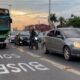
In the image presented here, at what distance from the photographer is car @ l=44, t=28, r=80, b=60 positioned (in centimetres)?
1542

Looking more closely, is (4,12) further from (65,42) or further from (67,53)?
(67,53)

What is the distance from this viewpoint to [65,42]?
52.9ft

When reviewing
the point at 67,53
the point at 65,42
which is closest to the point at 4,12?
the point at 65,42

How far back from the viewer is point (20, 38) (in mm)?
32656

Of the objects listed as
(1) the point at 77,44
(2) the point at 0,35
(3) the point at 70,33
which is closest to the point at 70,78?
(1) the point at 77,44

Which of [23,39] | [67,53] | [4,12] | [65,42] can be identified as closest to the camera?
[67,53]

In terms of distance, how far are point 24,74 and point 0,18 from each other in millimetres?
15957

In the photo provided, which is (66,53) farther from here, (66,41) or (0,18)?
(0,18)

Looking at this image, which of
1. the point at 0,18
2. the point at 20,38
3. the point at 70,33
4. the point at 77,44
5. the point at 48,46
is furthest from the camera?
the point at 20,38

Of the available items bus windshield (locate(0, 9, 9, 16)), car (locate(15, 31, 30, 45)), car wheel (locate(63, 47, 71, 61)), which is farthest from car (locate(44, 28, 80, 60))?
car (locate(15, 31, 30, 45))

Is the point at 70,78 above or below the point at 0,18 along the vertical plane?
below

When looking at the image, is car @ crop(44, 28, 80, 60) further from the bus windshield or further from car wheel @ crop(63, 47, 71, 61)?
the bus windshield

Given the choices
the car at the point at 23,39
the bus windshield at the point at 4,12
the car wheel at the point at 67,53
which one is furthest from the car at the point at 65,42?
the car at the point at 23,39

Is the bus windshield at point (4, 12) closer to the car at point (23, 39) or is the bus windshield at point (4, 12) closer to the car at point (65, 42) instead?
the car at point (23, 39)
